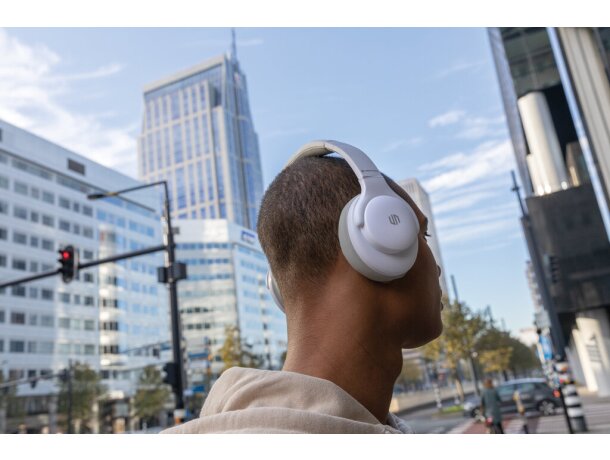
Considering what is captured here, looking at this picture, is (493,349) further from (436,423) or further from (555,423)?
(555,423)

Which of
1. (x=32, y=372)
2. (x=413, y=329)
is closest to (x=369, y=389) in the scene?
(x=413, y=329)

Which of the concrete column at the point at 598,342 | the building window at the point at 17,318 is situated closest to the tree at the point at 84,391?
the building window at the point at 17,318

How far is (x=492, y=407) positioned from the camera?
628 centimetres

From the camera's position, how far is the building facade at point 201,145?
60969mm

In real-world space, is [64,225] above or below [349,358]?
above

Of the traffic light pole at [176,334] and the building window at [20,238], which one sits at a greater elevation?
the building window at [20,238]

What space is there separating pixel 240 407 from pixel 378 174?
0.94 feet

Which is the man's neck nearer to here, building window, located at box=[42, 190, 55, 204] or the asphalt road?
the asphalt road

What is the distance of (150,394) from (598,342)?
24.6 metres

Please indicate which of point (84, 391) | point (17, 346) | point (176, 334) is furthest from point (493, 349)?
point (17, 346)

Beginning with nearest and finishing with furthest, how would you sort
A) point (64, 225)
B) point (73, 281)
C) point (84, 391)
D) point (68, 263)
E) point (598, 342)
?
point (68, 263) → point (598, 342) → point (84, 391) → point (64, 225) → point (73, 281)

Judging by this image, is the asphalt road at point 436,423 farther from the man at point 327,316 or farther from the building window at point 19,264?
the building window at point 19,264

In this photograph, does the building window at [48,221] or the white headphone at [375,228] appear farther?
the building window at [48,221]
